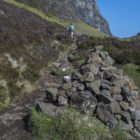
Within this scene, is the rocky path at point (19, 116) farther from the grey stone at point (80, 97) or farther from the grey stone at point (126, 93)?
the grey stone at point (126, 93)

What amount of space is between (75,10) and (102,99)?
7916 cm

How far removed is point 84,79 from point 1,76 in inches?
184

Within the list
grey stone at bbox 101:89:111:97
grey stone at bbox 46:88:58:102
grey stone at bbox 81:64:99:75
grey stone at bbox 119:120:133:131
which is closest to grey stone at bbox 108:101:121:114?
grey stone at bbox 119:120:133:131

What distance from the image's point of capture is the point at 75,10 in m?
94.2

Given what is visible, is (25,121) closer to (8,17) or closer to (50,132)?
(50,132)

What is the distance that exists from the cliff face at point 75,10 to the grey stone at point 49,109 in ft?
161

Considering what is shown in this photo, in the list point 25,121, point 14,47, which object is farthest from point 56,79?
point 25,121

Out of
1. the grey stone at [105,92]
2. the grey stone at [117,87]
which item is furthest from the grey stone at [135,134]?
the grey stone at [117,87]

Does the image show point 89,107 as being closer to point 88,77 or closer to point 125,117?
point 125,117

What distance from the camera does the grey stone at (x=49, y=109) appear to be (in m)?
14.8

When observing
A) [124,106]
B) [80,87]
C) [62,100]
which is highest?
[80,87]

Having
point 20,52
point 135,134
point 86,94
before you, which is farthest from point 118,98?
point 20,52

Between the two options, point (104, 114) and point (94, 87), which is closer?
point (104, 114)

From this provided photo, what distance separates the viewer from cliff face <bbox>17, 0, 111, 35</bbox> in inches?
2667
